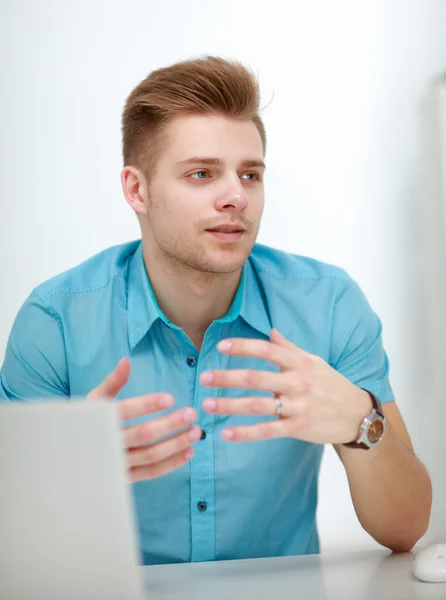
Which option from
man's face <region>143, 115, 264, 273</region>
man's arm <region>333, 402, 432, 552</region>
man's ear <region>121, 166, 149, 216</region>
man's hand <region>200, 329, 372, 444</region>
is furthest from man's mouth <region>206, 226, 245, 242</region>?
man's arm <region>333, 402, 432, 552</region>

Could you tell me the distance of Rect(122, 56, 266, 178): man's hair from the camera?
1578 mm

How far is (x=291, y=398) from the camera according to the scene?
A: 1.13m

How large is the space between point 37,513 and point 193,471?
2.71ft

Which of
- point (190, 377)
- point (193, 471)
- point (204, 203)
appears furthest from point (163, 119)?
point (193, 471)

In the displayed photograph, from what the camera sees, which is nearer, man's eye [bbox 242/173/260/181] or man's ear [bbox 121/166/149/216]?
man's eye [bbox 242/173/260/181]

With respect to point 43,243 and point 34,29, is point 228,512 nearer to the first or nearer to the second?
point 43,243

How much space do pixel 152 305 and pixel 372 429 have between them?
1.89 ft

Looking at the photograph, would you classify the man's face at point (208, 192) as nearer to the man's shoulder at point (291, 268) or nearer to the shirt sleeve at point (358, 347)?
the man's shoulder at point (291, 268)

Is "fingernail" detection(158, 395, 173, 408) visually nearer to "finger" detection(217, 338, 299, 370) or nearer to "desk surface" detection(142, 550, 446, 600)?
"finger" detection(217, 338, 299, 370)

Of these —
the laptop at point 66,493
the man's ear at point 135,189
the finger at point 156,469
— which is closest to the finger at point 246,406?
the finger at point 156,469

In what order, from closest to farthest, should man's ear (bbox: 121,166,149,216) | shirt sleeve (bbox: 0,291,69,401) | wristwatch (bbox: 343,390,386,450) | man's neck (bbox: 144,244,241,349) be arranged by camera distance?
1. wristwatch (bbox: 343,390,386,450)
2. shirt sleeve (bbox: 0,291,69,401)
3. man's neck (bbox: 144,244,241,349)
4. man's ear (bbox: 121,166,149,216)

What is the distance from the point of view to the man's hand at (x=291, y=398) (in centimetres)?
108

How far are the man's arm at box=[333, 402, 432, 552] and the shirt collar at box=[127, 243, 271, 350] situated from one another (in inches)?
14.4

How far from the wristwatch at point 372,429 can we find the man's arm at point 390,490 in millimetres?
44
